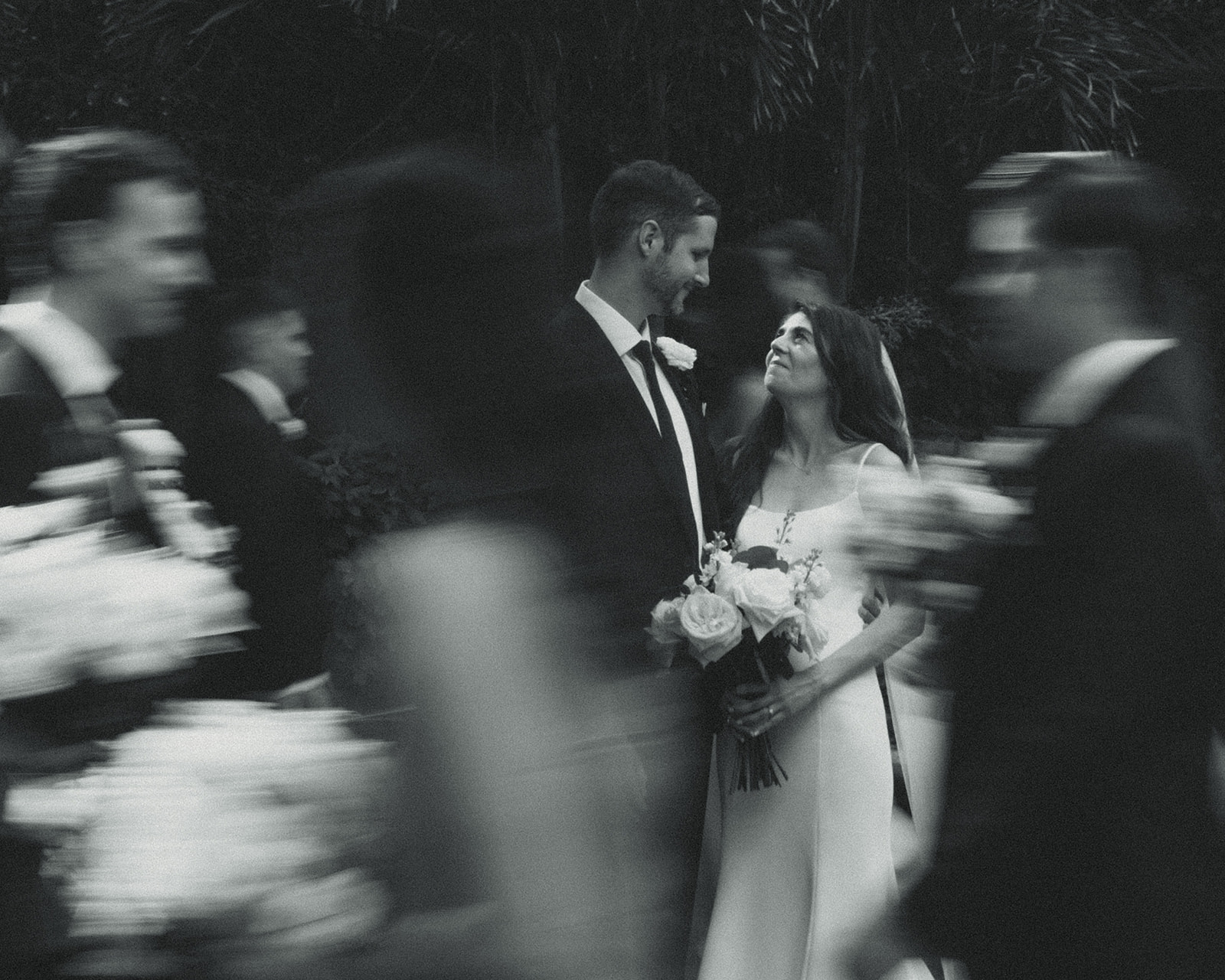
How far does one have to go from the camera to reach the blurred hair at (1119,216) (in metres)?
2.30

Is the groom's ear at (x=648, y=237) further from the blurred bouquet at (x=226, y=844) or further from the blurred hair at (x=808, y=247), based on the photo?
the blurred bouquet at (x=226, y=844)

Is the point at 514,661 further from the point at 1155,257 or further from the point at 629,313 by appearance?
the point at 629,313

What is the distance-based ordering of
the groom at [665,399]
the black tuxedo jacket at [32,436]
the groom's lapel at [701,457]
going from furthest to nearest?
the groom's lapel at [701,457], the groom at [665,399], the black tuxedo jacket at [32,436]

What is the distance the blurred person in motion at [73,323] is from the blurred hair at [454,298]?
0.66 meters

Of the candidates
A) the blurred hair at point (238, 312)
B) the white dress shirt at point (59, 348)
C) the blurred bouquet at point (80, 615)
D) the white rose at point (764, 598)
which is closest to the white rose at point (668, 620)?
the white rose at point (764, 598)

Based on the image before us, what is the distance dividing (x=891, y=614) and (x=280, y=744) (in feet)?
8.46

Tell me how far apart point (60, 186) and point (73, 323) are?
25 centimetres

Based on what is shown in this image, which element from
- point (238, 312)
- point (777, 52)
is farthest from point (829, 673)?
point (777, 52)

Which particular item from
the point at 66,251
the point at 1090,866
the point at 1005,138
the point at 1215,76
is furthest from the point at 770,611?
the point at 1215,76

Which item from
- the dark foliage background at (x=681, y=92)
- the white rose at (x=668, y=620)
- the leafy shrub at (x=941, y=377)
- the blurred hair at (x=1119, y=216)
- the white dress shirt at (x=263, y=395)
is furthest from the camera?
the leafy shrub at (x=941, y=377)

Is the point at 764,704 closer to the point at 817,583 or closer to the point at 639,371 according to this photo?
the point at 817,583

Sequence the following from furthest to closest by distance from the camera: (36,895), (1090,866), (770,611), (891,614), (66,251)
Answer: (891,614)
(770,611)
(66,251)
(1090,866)
(36,895)

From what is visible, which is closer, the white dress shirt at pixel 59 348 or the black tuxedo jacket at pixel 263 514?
the white dress shirt at pixel 59 348

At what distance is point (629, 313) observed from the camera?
385 centimetres
